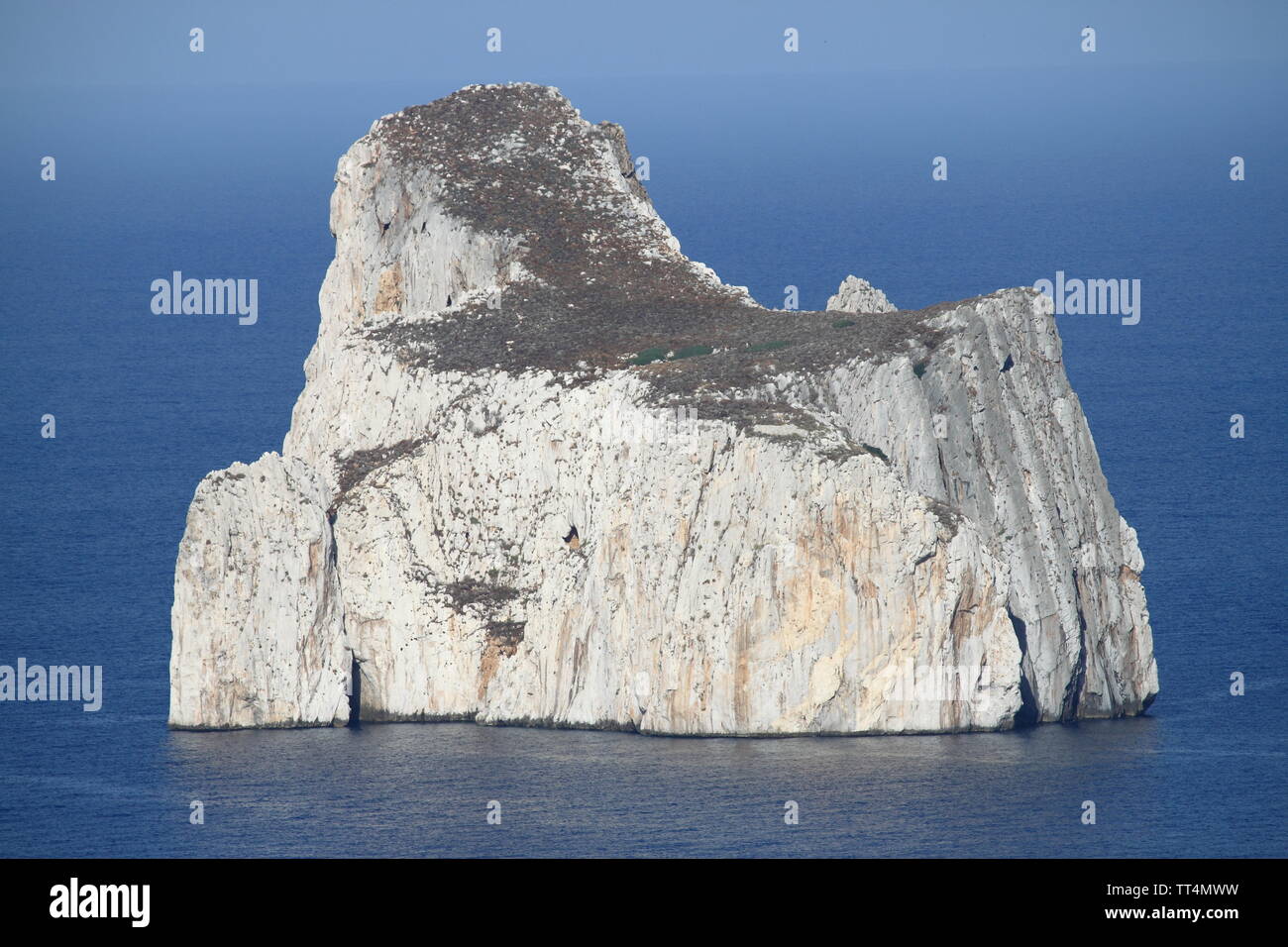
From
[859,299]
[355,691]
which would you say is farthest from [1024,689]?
[355,691]

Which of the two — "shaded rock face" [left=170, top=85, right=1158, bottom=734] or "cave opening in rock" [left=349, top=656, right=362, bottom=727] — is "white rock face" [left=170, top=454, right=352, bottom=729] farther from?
"cave opening in rock" [left=349, top=656, right=362, bottom=727]

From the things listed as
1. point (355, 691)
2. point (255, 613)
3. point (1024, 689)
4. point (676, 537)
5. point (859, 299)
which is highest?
point (859, 299)

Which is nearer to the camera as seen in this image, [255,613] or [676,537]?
[676,537]

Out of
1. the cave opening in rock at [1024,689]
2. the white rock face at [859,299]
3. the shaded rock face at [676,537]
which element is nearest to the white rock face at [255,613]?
the shaded rock face at [676,537]

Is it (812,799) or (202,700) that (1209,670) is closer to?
(812,799)

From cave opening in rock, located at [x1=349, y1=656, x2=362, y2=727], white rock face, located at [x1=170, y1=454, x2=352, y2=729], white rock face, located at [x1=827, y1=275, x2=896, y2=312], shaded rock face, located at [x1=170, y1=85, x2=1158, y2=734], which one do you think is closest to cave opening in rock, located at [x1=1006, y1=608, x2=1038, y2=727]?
shaded rock face, located at [x1=170, y1=85, x2=1158, y2=734]

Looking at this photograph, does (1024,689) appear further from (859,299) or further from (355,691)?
(355,691)

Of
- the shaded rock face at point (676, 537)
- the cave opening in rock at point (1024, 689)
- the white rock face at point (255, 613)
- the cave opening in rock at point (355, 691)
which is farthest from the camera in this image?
the cave opening in rock at point (355, 691)

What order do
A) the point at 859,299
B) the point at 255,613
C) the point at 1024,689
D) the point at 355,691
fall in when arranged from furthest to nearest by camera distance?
the point at 859,299, the point at 355,691, the point at 1024,689, the point at 255,613

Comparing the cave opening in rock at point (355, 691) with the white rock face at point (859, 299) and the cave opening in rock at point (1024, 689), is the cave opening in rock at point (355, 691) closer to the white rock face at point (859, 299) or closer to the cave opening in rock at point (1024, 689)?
the cave opening in rock at point (1024, 689)
